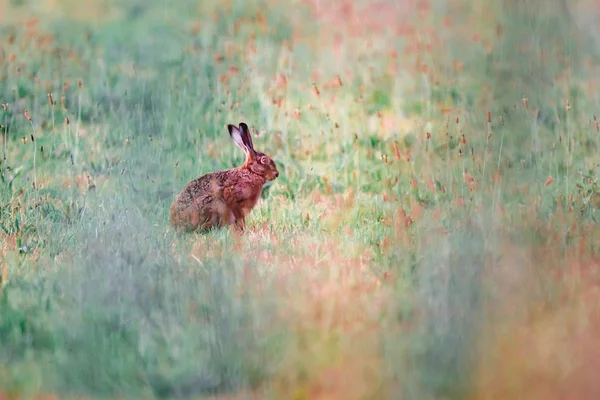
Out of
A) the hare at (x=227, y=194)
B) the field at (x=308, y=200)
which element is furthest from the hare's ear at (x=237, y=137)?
the field at (x=308, y=200)

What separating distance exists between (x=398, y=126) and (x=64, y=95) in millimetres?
1836

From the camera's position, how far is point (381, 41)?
4.68m

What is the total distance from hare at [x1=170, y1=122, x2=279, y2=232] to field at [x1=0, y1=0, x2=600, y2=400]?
10 centimetres

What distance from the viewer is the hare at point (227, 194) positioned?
13.8ft

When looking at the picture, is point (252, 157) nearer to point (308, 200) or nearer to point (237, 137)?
point (237, 137)

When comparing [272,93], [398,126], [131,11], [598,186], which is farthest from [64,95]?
[598,186]

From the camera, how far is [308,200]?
14.7 ft

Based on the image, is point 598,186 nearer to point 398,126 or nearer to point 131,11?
point 398,126

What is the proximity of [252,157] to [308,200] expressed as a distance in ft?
1.25

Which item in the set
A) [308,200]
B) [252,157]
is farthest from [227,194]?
[308,200]

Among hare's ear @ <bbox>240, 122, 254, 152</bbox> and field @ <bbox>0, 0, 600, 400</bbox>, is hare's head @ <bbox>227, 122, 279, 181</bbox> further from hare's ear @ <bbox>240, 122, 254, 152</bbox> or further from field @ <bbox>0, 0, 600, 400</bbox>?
field @ <bbox>0, 0, 600, 400</bbox>

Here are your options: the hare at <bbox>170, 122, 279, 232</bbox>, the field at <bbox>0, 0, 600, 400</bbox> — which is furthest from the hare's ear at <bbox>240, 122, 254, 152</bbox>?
the field at <bbox>0, 0, 600, 400</bbox>

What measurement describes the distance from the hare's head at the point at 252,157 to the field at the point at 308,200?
0.50ft

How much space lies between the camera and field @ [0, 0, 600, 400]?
3.19 m
